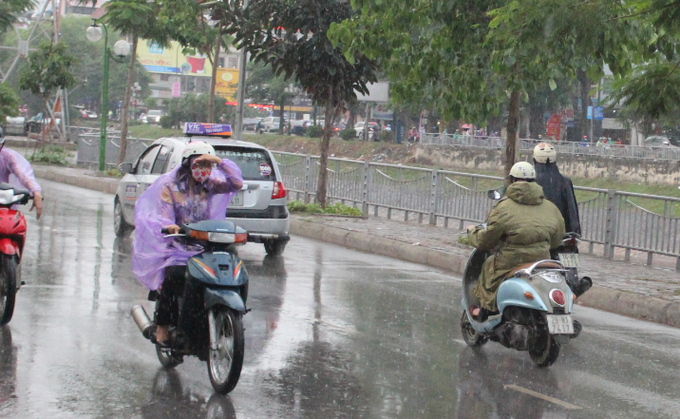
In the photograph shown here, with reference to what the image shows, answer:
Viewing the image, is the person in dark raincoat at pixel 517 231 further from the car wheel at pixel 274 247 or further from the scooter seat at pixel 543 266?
the car wheel at pixel 274 247

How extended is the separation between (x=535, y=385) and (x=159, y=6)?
71.3 ft

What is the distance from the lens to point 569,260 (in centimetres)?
790

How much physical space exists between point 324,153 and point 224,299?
1340 cm

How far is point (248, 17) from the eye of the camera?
17.6 meters

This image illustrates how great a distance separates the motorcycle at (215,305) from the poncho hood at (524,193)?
2.29m

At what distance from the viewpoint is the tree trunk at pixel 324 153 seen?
18.6m

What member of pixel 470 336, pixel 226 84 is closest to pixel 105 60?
pixel 470 336

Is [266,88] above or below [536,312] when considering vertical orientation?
above

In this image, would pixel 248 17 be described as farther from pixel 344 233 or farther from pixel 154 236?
pixel 154 236

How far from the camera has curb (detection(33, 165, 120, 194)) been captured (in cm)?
2349

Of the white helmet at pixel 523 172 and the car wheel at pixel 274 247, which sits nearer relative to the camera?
the white helmet at pixel 523 172

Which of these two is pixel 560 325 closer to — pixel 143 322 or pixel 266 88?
pixel 143 322

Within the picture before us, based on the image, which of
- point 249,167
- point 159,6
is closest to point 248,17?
point 249,167

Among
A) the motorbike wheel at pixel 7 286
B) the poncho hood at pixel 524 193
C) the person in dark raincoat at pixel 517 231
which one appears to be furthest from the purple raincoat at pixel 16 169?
the poncho hood at pixel 524 193
